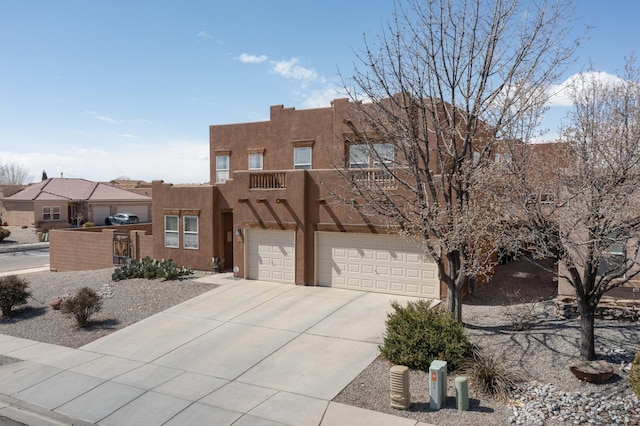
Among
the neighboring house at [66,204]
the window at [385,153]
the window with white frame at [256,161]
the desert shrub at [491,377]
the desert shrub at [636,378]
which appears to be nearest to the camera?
the desert shrub at [636,378]

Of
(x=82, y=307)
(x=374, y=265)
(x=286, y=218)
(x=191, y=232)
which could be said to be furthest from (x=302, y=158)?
(x=82, y=307)

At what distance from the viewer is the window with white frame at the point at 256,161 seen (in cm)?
2233

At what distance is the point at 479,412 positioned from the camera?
329 inches

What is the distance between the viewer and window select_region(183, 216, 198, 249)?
69.6 ft

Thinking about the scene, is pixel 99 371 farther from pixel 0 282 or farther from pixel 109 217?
pixel 109 217

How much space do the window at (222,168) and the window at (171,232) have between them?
10.5ft

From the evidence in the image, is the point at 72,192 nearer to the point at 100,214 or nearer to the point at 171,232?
the point at 100,214

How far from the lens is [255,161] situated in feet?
73.9

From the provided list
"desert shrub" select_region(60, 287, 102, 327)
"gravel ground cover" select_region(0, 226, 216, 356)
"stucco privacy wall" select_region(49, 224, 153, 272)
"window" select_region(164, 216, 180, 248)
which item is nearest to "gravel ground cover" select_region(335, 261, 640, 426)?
"gravel ground cover" select_region(0, 226, 216, 356)

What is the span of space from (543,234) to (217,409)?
7.21 m

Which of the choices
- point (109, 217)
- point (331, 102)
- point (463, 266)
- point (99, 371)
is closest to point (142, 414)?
point (99, 371)

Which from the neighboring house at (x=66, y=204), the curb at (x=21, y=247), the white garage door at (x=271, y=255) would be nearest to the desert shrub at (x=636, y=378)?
the white garage door at (x=271, y=255)

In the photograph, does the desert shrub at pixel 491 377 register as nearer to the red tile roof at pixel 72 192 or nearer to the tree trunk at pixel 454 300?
the tree trunk at pixel 454 300

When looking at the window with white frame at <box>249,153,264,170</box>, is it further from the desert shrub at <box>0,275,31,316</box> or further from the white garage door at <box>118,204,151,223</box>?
the white garage door at <box>118,204,151,223</box>
